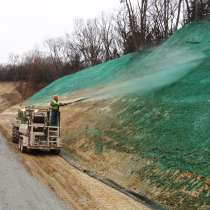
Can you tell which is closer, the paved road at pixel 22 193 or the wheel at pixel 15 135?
the paved road at pixel 22 193

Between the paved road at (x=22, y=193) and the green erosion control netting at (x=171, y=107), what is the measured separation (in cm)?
335

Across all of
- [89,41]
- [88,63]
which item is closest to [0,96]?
[88,63]

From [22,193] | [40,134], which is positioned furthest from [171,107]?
[22,193]

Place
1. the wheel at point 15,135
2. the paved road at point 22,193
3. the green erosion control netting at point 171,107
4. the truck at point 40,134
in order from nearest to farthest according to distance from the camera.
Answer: the paved road at point 22,193
the green erosion control netting at point 171,107
the truck at point 40,134
the wheel at point 15,135

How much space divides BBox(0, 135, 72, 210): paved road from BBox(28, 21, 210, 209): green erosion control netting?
3.35 m

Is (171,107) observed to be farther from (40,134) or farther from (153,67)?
(153,67)

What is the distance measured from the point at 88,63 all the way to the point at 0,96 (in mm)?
15892

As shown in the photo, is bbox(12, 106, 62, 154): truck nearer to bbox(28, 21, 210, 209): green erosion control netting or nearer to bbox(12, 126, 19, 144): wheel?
bbox(28, 21, 210, 209): green erosion control netting

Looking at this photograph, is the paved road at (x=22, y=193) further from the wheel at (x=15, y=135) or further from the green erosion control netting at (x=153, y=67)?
the green erosion control netting at (x=153, y=67)

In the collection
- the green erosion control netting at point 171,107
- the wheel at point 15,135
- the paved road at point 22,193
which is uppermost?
the green erosion control netting at point 171,107

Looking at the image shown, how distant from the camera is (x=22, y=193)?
1208 cm

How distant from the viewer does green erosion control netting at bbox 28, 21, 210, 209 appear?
13.2m

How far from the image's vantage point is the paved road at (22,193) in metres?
10.8

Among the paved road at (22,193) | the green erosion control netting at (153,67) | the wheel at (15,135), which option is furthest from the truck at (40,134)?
the green erosion control netting at (153,67)
